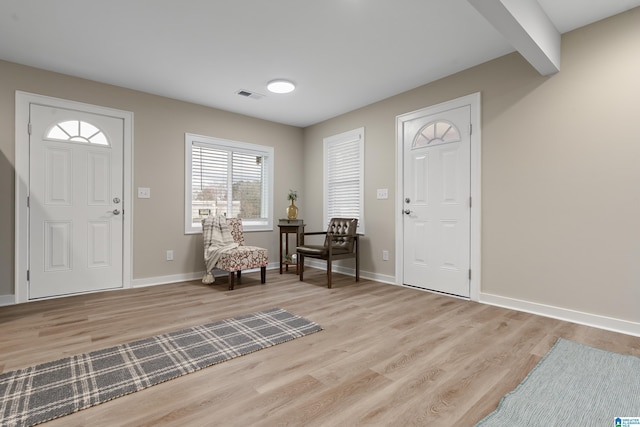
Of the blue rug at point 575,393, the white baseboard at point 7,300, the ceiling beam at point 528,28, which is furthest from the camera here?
the white baseboard at point 7,300

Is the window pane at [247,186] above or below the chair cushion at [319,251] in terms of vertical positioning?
above

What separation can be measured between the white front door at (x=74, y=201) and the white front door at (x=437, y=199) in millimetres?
3536

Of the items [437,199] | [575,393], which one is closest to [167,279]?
[437,199]

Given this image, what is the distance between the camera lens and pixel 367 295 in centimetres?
348

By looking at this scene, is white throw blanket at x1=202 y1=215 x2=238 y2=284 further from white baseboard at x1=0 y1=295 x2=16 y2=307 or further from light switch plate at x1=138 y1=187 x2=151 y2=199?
white baseboard at x1=0 y1=295 x2=16 y2=307

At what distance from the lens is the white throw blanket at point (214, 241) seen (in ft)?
Answer: 12.9

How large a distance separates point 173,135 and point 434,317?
3.82 metres

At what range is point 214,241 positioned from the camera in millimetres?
4102

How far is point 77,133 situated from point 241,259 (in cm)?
231

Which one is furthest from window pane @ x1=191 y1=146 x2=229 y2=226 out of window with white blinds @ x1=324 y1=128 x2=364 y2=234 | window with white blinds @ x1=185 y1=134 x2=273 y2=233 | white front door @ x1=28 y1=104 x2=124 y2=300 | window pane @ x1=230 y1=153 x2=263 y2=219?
window with white blinds @ x1=324 y1=128 x2=364 y2=234

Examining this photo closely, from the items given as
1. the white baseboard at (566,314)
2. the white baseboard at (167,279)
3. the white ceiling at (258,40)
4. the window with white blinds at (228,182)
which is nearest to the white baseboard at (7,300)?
the white baseboard at (167,279)

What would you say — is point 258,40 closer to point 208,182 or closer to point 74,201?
point 208,182

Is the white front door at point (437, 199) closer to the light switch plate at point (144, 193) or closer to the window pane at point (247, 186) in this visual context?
the window pane at point (247, 186)

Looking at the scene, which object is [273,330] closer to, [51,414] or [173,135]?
[51,414]
